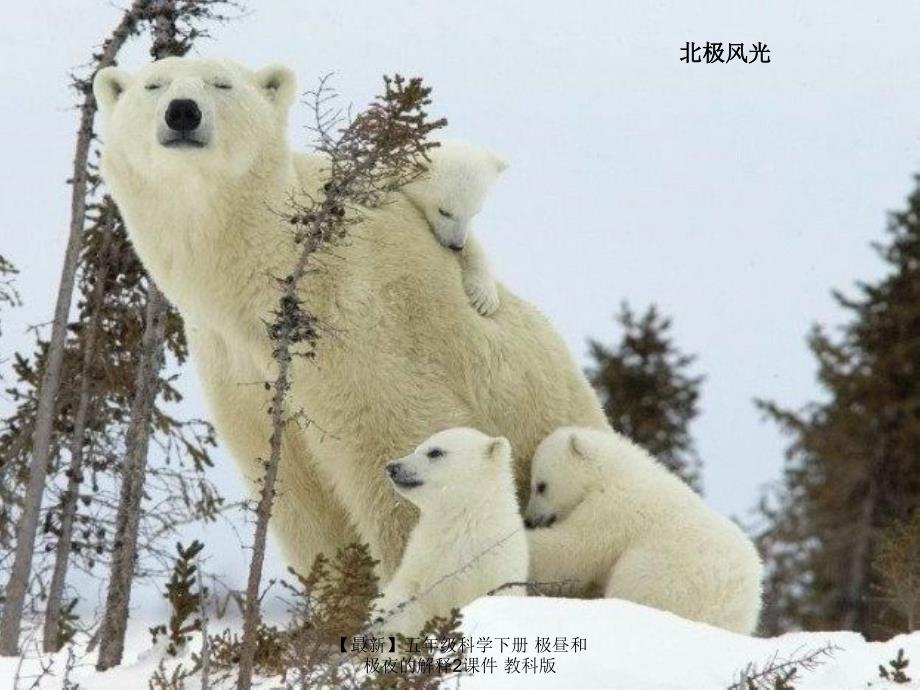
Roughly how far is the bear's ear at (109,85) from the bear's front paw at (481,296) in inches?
75.4

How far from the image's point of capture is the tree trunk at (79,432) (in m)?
10.6

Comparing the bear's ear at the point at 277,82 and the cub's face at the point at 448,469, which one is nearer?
the cub's face at the point at 448,469

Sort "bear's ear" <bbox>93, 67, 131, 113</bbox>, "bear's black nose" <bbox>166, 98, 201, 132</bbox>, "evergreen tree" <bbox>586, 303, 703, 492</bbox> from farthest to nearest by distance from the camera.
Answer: "evergreen tree" <bbox>586, 303, 703, 492</bbox>, "bear's ear" <bbox>93, 67, 131, 113</bbox>, "bear's black nose" <bbox>166, 98, 201, 132</bbox>

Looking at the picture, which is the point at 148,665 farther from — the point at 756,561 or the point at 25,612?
the point at 25,612

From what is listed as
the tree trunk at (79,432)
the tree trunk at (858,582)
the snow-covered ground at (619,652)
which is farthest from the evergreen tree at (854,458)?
the snow-covered ground at (619,652)

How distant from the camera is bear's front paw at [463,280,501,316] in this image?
25.8 feet

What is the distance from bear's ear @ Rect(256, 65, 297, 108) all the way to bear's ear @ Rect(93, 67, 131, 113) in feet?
2.07

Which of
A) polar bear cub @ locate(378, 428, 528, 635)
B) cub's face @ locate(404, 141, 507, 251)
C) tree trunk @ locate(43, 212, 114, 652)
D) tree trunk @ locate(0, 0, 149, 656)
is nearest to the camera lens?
polar bear cub @ locate(378, 428, 528, 635)

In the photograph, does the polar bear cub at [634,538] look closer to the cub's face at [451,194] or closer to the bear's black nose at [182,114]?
the cub's face at [451,194]

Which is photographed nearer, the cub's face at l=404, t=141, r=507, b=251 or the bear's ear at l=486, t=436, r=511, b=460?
the bear's ear at l=486, t=436, r=511, b=460

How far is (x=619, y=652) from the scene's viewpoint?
5535 millimetres

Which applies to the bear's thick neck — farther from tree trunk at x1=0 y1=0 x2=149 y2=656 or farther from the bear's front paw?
tree trunk at x1=0 y1=0 x2=149 y2=656

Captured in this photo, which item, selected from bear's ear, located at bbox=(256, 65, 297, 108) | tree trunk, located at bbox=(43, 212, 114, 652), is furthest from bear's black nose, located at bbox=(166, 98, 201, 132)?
tree trunk, located at bbox=(43, 212, 114, 652)

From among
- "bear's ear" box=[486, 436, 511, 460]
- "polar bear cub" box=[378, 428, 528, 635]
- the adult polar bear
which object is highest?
the adult polar bear
